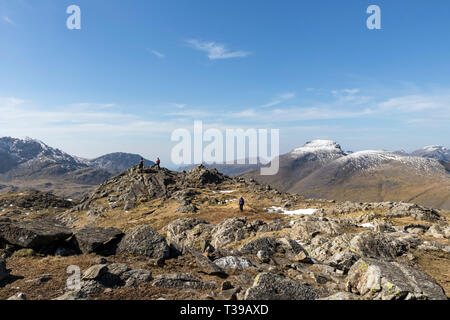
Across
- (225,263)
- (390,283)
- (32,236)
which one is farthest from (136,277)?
(390,283)

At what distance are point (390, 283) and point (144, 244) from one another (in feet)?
46.5

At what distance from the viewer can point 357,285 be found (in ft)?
39.1

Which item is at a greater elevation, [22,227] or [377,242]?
[22,227]

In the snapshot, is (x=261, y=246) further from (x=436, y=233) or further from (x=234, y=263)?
(x=436, y=233)

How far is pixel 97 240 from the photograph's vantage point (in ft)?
54.0

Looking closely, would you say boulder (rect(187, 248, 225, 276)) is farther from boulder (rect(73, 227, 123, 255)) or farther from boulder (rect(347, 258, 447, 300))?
boulder (rect(347, 258, 447, 300))

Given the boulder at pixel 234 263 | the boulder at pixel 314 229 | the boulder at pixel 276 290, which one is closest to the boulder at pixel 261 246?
the boulder at pixel 234 263

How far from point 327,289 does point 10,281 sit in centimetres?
1658

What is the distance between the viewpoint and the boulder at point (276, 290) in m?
10.1

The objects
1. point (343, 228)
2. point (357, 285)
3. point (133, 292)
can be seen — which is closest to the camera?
point (133, 292)

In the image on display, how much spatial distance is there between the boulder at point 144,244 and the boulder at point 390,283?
1152 centimetres
